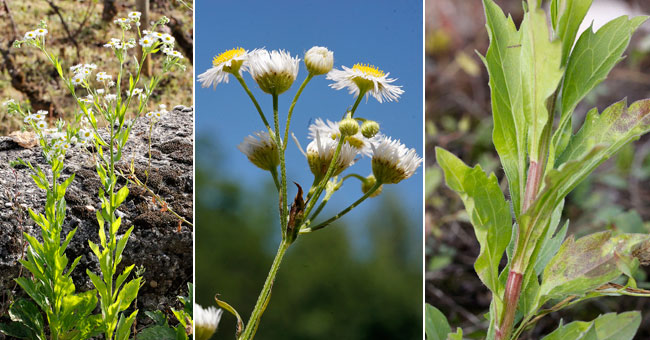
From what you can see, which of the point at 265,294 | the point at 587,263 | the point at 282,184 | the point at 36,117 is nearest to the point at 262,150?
the point at 282,184

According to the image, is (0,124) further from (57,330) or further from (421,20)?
(421,20)

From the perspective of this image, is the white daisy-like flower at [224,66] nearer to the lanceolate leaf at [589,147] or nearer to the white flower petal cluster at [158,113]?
the white flower petal cluster at [158,113]

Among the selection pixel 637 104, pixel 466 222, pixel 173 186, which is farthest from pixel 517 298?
pixel 173 186

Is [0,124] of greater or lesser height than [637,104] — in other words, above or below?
below

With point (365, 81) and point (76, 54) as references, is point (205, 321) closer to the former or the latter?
point (365, 81)

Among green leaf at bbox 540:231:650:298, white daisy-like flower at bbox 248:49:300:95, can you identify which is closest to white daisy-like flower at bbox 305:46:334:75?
white daisy-like flower at bbox 248:49:300:95
